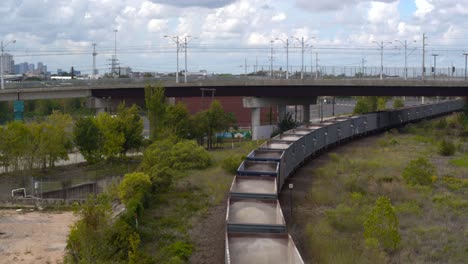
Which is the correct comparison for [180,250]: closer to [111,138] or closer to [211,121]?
[111,138]

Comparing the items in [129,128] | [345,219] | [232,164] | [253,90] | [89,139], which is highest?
[253,90]

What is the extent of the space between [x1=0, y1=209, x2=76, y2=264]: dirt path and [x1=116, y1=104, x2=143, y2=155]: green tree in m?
16.1

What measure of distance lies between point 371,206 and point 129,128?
2638cm

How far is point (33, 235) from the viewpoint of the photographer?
91.2 ft

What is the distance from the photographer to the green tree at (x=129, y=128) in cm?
4859

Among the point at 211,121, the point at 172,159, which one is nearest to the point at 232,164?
the point at 172,159

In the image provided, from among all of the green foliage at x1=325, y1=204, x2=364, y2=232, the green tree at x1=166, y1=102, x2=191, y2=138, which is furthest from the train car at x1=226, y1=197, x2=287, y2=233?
the green tree at x1=166, y1=102, x2=191, y2=138

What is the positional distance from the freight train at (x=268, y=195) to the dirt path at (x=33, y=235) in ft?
25.8

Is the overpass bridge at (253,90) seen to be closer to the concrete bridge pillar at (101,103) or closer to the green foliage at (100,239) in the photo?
the concrete bridge pillar at (101,103)

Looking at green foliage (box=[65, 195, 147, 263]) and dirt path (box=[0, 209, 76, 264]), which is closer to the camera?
green foliage (box=[65, 195, 147, 263])

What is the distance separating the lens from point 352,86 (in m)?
65.5

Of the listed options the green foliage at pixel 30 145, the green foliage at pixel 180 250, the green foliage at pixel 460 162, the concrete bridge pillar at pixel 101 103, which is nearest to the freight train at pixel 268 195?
the green foliage at pixel 180 250

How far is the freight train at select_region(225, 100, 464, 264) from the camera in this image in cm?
1706

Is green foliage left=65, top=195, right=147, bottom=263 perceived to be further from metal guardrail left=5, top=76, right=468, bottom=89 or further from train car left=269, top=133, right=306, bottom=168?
metal guardrail left=5, top=76, right=468, bottom=89
